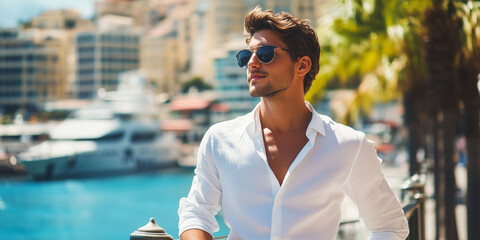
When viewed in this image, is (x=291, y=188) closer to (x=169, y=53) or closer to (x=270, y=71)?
(x=270, y=71)

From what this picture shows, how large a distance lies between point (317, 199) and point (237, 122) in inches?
13.1

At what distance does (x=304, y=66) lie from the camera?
6.21 ft

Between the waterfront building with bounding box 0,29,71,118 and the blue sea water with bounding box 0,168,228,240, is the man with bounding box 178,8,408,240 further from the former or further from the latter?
the waterfront building with bounding box 0,29,71,118

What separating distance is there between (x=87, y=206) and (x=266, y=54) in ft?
118

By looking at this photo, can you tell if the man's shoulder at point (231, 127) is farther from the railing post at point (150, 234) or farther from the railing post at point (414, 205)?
the railing post at point (414, 205)

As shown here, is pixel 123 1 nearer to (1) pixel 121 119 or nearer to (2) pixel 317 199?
(1) pixel 121 119

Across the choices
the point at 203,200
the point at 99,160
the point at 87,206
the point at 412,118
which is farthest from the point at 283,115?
the point at 99,160

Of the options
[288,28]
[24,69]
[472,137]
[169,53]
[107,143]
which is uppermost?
[169,53]

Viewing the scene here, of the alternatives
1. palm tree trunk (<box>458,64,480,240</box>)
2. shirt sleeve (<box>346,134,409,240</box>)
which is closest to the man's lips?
shirt sleeve (<box>346,134,409,240</box>)

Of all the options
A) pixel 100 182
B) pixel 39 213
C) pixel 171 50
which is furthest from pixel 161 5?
pixel 39 213

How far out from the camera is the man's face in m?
1.79

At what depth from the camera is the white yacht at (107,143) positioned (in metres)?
50.0

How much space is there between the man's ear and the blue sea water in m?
20.1

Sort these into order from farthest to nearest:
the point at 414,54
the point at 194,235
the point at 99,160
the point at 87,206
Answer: the point at 99,160, the point at 87,206, the point at 414,54, the point at 194,235
